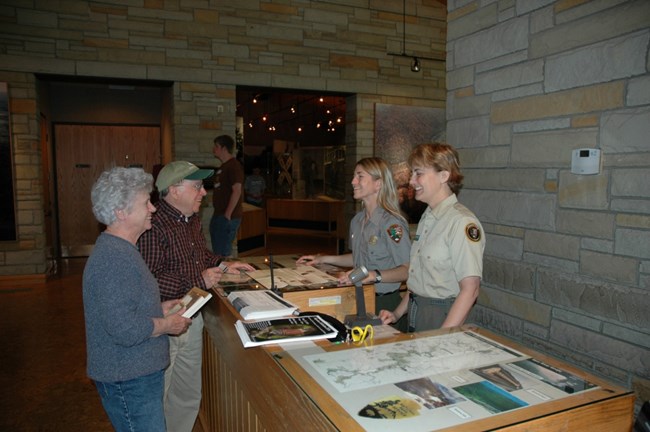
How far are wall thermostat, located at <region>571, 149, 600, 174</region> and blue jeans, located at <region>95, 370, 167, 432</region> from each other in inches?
89.1

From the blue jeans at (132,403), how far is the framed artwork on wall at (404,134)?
20.5 feet

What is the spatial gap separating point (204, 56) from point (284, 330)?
609cm

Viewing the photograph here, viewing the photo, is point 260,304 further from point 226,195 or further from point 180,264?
point 226,195

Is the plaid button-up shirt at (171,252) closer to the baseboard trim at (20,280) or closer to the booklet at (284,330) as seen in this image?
the booklet at (284,330)

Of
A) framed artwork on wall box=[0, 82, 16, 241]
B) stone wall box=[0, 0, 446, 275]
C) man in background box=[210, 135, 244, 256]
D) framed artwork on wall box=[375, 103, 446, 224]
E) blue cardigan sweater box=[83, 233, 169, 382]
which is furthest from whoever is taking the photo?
framed artwork on wall box=[375, 103, 446, 224]

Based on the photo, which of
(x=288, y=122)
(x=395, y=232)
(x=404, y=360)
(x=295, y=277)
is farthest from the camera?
(x=288, y=122)

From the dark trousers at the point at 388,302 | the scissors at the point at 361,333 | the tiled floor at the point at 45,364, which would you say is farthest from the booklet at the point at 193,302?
the tiled floor at the point at 45,364

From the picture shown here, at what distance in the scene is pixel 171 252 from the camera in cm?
241

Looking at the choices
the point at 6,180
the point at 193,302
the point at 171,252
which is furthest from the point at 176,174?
the point at 6,180

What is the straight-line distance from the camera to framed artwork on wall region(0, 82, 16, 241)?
609 cm

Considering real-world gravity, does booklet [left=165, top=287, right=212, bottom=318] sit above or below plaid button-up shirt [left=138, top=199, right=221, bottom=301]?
below

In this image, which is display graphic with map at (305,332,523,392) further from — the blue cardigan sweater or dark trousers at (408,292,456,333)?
the blue cardigan sweater

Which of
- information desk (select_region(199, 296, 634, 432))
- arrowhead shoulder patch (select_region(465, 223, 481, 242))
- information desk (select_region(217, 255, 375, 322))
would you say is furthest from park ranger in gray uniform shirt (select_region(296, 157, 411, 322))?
information desk (select_region(199, 296, 634, 432))

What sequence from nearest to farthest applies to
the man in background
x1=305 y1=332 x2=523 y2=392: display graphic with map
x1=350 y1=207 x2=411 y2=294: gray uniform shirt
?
x1=305 y1=332 x2=523 y2=392: display graphic with map, x1=350 y1=207 x2=411 y2=294: gray uniform shirt, the man in background
